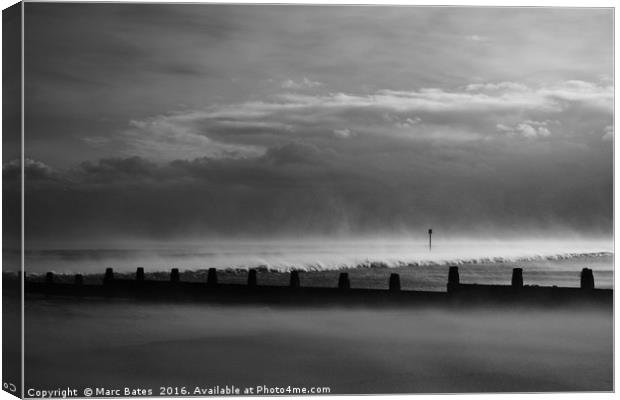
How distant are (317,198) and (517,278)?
6.88 feet

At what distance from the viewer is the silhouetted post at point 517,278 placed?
12.7 meters

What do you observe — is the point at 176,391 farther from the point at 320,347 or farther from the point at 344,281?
the point at 344,281

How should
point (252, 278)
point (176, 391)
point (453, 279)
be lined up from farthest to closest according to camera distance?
point (453, 279)
point (252, 278)
point (176, 391)

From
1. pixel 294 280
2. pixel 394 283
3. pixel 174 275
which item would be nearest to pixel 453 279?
pixel 394 283

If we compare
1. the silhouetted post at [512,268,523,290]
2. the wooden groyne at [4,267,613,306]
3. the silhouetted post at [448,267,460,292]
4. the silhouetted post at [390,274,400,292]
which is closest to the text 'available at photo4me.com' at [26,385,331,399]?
the wooden groyne at [4,267,613,306]

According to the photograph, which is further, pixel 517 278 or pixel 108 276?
pixel 517 278

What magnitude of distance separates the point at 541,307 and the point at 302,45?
3383mm

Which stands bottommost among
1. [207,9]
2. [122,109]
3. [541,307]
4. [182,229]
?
[541,307]

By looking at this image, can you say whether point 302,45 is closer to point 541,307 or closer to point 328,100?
point 328,100

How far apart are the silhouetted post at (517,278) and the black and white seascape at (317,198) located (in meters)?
0.01

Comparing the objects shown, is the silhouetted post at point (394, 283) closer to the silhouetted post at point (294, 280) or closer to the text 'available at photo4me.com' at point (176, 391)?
the silhouetted post at point (294, 280)

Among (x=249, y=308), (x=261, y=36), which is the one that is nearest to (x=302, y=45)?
(x=261, y=36)

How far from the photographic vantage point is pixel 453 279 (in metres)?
12.7

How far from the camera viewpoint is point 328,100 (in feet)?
40.6
